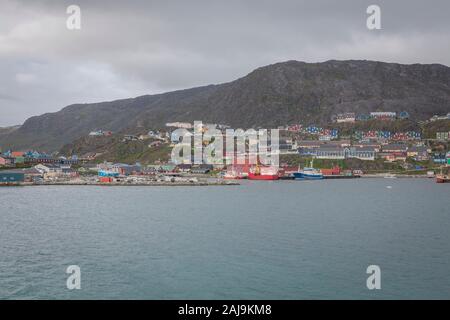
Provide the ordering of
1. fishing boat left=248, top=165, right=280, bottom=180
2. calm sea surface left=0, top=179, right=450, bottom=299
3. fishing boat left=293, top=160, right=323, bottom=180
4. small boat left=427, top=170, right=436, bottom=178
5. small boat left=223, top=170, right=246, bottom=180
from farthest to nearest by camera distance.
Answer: small boat left=427, top=170, right=436, bottom=178 → small boat left=223, top=170, right=246, bottom=180 → fishing boat left=293, top=160, right=323, bottom=180 → fishing boat left=248, top=165, right=280, bottom=180 → calm sea surface left=0, top=179, right=450, bottom=299

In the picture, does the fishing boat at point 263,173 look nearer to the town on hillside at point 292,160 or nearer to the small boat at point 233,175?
the town on hillside at point 292,160

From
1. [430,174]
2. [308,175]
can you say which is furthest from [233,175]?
[430,174]

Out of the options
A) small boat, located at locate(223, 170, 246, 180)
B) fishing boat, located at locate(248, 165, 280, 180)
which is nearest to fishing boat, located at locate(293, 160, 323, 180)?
fishing boat, located at locate(248, 165, 280, 180)

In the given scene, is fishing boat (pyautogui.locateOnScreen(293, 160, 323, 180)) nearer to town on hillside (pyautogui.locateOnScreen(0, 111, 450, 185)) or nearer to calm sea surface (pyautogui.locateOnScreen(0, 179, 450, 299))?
town on hillside (pyautogui.locateOnScreen(0, 111, 450, 185))

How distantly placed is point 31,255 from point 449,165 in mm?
121461

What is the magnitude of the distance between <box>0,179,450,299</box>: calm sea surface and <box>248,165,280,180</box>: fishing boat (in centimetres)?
6513

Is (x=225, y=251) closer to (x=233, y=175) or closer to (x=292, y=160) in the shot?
(x=233, y=175)

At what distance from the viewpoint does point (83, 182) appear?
98.2 meters

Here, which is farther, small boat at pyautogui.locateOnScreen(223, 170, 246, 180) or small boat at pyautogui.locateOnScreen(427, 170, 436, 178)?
small boat at pyautogui.locateOnScreen(427, 170, 436, 178)

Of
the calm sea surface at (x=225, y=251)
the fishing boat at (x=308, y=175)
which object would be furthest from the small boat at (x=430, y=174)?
the calm sea surface at (x=225, y=251)

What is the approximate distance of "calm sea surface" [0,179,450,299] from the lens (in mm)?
21594

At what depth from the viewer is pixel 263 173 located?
121750 mm

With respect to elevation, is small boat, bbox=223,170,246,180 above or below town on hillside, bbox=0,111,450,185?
below
